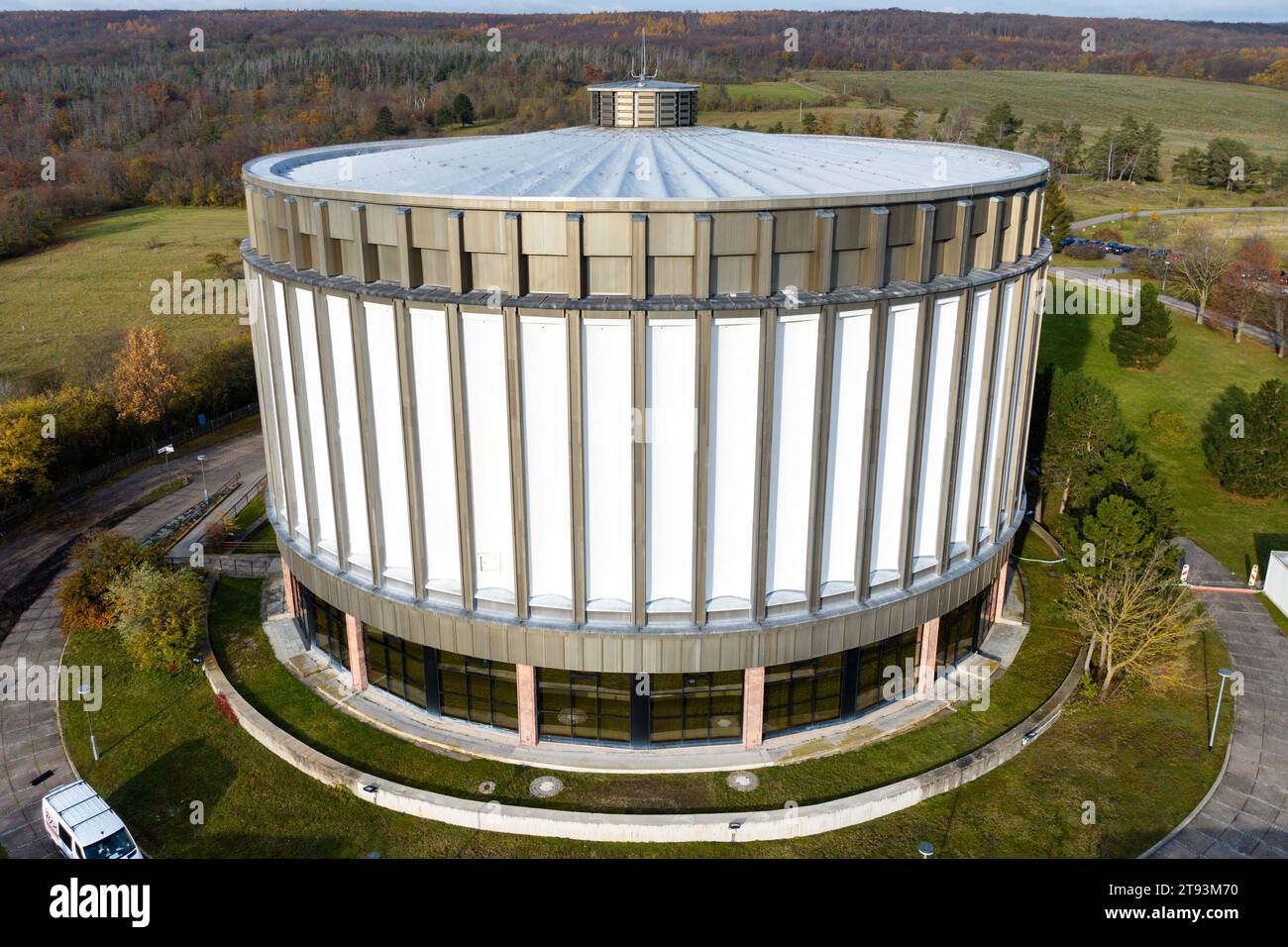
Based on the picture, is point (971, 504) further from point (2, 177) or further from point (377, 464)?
point (2, 177)

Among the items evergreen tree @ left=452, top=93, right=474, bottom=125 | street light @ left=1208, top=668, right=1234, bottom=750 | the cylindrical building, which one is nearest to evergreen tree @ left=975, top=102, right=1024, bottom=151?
evergreen tree @ left=452, top=93, right=474, bottom=125

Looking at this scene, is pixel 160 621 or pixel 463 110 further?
pixel 463 110

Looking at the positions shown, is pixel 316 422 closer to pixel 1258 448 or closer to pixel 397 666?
pixel 397 666

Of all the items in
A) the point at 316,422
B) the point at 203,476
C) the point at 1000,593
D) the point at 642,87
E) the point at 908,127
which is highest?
the point at 908,127

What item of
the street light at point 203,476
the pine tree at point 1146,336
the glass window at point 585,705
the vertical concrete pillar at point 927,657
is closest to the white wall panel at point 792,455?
the glass window at point 585,705

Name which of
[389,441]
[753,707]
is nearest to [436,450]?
[389,441]

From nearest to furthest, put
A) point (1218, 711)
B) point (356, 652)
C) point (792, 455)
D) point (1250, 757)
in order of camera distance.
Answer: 1. point (792, 455)
2. point (1250, 757)
3. point (1218, 711)
4. point (356, 652)
